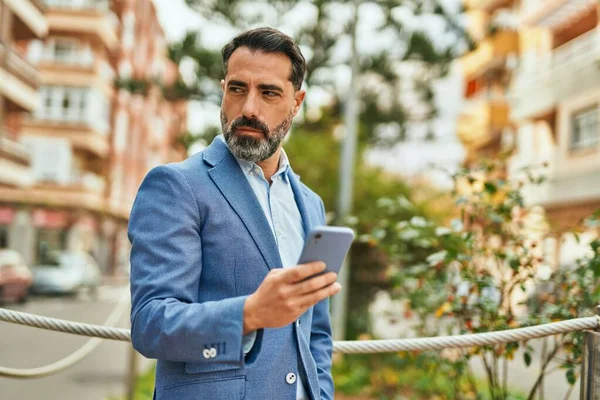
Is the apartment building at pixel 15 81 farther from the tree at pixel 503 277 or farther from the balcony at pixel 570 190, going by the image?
the tree at pixel 503 277

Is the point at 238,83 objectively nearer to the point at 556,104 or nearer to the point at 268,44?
the point at 268,44

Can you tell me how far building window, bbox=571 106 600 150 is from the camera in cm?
1989

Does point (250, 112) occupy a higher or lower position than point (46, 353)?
higher

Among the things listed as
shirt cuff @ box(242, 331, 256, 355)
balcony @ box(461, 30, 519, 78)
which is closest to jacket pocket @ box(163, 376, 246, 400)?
shirt cuff @ box(242, 331, 256, 355)

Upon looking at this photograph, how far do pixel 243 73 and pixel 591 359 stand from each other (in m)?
1.41

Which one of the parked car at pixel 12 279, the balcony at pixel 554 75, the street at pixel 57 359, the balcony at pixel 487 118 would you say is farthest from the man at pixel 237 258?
the balcony at pixel 487 118

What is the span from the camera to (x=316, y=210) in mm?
2293

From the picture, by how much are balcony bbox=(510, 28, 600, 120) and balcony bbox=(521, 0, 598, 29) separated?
735 millimetres

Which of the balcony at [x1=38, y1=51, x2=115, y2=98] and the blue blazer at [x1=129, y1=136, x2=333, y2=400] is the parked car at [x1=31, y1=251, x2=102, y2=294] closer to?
the balcony at [x1=38, y1=51, x2=115, y2=98]

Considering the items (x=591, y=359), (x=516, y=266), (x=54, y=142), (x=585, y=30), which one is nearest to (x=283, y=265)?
(x=591, y=359)

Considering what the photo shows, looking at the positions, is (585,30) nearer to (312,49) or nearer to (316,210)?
(312,49)

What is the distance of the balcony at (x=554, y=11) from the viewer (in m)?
21.5

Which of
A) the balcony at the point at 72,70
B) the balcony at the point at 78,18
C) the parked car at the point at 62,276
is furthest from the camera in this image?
the balcony at the point at 72,70

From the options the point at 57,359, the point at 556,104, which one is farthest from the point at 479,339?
the point at 556,104
